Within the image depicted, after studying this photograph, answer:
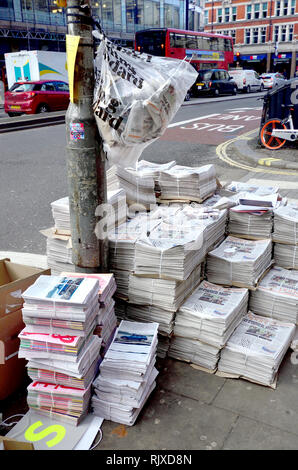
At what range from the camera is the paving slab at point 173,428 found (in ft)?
8.62

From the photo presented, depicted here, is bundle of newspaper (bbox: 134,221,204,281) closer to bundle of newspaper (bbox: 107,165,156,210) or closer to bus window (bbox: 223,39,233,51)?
bundle of newspaper (bbox: 107,165,156,210)

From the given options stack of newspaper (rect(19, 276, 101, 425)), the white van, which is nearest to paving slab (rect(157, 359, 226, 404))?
stack of newspaper (rect(19, 276, 101, 425))

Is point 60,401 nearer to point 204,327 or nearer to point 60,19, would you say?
point 204,327

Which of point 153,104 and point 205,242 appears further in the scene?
point 205,242

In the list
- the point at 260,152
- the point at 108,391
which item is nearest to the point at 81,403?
the point at 108,391

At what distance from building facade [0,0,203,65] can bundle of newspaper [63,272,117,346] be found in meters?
29.8

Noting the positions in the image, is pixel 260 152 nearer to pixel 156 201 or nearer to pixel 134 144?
pixel 156 201

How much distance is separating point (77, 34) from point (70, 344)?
79.5 inches

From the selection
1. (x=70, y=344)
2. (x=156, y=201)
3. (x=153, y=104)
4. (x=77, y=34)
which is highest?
(x=77, y=34)

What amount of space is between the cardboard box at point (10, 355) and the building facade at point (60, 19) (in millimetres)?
29947

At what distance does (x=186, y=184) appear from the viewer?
4.32 metres

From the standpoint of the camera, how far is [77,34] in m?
2.87

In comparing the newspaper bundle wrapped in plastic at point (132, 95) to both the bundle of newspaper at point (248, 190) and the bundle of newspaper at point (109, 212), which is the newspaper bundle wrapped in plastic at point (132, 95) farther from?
the bundle of newspaper at point (248, 190)

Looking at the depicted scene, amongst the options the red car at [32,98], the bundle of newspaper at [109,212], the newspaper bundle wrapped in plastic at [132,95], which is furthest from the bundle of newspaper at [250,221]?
the red car at [32,98]
